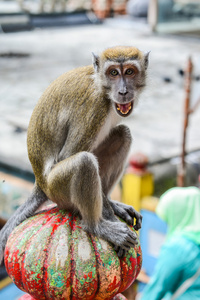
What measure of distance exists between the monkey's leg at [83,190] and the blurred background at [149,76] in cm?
42

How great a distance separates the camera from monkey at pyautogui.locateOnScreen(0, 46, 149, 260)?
96.7 inches

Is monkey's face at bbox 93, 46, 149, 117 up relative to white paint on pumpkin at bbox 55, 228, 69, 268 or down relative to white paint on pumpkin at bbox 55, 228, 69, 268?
up

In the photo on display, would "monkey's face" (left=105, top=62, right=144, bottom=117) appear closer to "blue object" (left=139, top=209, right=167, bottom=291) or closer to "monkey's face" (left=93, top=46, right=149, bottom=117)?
"monkey's face" (left=93, top=46, right=149, bottom=117)

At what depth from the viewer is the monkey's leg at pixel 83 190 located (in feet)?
7.92

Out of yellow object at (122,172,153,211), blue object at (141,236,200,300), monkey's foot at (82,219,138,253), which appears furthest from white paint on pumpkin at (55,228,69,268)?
yellow object at (122,172,153,211)

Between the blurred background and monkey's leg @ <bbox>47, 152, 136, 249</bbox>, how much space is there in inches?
16.7

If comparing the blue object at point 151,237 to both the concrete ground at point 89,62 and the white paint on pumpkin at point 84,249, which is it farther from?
the white paint on pumpkin at point 84,249

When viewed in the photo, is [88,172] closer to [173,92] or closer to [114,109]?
[114,109]

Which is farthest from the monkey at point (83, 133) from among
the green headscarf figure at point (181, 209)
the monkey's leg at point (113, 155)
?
the green headscarf figure at point (181, 209)

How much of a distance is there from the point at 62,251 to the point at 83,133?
79 cm

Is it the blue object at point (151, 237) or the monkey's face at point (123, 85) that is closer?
the monkey's face at point (123, 85)

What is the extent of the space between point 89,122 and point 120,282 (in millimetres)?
949

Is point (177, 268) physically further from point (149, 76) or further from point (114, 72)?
point (114, 72)

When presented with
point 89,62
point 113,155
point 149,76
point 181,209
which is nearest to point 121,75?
point 149,76
